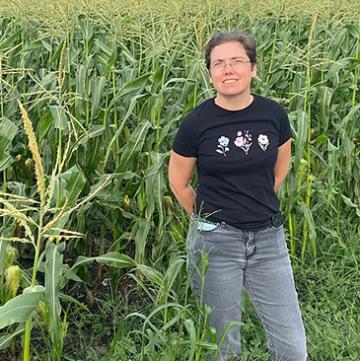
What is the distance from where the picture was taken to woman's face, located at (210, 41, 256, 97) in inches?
119

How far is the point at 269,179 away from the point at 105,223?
1454 millimetres

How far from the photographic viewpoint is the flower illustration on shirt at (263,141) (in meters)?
3.15

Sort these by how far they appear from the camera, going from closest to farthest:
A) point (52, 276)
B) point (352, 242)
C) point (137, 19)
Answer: point (52, 276)
point (352, 242)
point (137, 19)

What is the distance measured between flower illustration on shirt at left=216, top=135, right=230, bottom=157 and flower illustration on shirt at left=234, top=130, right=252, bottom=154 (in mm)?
39

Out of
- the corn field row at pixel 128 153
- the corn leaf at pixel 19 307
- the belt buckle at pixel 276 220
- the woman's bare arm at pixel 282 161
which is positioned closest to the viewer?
the corn leaf at pixel 19 307

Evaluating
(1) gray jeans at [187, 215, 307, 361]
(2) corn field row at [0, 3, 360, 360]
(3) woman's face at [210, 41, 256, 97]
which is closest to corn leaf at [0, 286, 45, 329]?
(2) corn field row at [0, 3, 360, 360]

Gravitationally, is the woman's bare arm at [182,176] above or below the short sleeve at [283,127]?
below

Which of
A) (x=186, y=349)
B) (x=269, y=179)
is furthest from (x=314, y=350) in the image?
(x=269, y=179)

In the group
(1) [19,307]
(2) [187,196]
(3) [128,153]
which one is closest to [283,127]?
(2) [187,196]

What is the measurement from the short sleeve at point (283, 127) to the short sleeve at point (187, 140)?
1.32 ft

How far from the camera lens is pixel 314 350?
380cm

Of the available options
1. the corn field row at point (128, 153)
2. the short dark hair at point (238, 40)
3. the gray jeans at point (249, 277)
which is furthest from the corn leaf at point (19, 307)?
the short dark hair at point (238, 40)

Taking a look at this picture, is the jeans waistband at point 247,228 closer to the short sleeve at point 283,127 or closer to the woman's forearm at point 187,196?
the woman's forearm at point 187,196

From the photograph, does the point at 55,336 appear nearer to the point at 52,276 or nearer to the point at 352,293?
the point at 52,276
